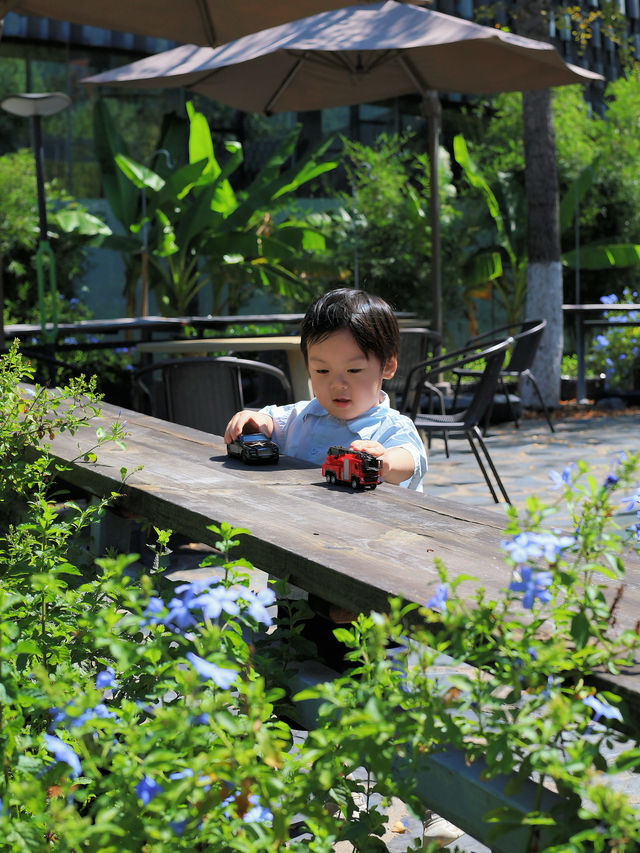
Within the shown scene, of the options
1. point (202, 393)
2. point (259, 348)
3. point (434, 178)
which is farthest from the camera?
point (434, 178)

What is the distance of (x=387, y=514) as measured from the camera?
5.99 ft

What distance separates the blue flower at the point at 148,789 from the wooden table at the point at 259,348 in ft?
17.7

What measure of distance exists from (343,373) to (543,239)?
901 centimetres

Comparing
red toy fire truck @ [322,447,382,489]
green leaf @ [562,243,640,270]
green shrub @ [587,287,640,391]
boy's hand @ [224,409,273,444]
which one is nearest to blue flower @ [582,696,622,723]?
red toy fire truck @ [322,447,382,489]

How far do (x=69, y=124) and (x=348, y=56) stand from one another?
32.5 feet

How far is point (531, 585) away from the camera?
107cm

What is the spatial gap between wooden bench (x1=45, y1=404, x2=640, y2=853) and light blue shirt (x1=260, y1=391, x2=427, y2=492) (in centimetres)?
37

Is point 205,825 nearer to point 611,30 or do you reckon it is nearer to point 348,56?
point 348,56

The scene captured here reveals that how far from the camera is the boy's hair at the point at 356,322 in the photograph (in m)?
2.75

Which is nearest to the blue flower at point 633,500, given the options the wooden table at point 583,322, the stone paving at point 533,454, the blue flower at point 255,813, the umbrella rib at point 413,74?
the blue flower at point 255,813

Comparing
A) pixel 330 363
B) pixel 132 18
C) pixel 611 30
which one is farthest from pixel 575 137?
pixel 330 363

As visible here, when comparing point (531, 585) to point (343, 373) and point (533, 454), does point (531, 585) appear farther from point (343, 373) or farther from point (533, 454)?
point (533, 454)

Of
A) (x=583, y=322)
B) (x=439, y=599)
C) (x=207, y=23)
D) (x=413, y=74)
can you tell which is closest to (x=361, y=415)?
(x=439, y=599)

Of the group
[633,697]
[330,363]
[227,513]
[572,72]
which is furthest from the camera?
[572,72]
